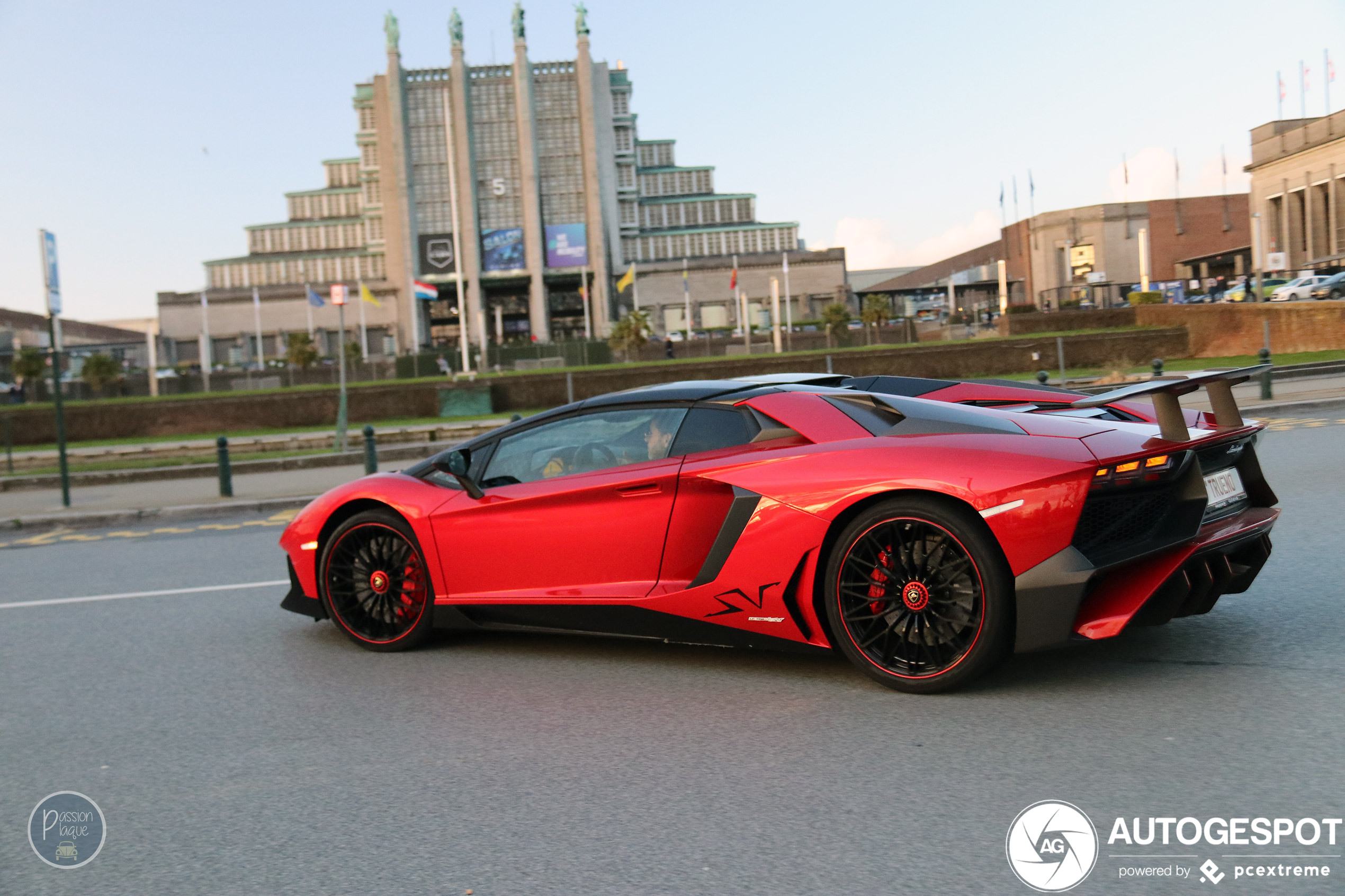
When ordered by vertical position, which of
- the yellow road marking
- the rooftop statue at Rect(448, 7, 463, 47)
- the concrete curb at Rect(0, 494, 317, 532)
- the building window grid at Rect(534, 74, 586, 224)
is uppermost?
the rooftop statue at Rect(448, 7, 463, 47)

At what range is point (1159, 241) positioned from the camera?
98.6 m

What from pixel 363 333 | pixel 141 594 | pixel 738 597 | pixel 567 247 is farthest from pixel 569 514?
pixel 567 247

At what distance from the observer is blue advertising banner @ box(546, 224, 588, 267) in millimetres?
98188

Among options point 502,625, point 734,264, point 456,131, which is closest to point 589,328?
point 734,264

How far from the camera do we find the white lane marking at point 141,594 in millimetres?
7512

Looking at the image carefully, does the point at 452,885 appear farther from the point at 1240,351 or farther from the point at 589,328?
the point at 589,328

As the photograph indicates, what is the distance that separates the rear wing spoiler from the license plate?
0.20 m

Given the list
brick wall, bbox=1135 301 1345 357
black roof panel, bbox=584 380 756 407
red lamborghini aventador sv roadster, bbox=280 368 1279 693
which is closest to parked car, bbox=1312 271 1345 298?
brick wall, bbox=1135 301 1345 357

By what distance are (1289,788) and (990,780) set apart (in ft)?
2.63

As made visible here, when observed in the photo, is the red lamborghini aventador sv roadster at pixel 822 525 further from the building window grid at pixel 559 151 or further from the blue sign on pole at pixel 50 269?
the building window grid at pixel 559 151

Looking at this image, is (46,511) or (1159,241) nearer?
(46,511)

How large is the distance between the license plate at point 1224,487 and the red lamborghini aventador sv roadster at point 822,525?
0.01 meters

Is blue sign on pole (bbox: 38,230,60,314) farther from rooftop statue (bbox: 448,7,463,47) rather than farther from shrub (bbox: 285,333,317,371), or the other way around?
rooftop statue (bbox: 448,7,463,47)

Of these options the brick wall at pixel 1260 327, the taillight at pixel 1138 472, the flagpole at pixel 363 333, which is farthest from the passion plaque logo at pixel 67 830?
the flagpole at pixel 363 333
